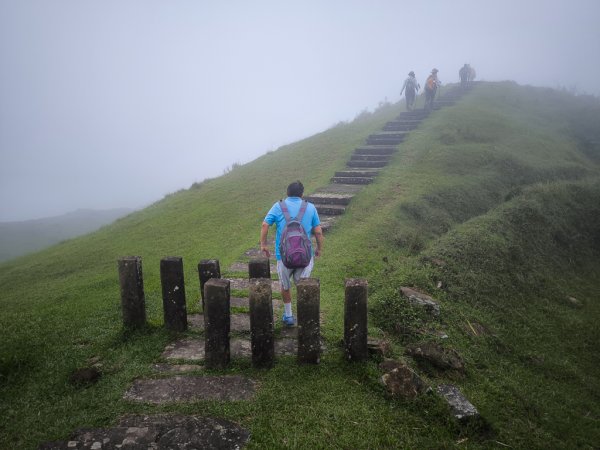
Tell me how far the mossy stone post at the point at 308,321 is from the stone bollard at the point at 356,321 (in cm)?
41

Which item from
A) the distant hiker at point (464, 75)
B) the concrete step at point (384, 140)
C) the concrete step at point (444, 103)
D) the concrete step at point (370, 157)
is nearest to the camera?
the concrete step at point (370, 157)

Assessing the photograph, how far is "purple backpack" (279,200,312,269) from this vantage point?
228 inches

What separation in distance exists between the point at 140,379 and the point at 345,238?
6668 mm

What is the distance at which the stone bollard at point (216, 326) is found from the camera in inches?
201

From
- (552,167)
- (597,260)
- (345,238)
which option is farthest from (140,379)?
(552,167)

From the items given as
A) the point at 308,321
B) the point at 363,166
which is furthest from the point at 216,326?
the point at 363,166

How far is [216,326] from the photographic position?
5.12 m

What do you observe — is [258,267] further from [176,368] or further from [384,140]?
[384,140]

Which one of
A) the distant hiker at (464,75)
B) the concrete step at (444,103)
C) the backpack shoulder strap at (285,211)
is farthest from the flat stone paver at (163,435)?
the distant hiker at (464,75)

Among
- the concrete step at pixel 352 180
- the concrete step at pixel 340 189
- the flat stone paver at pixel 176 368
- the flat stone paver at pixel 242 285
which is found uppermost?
the concrete step at pixel 352 180

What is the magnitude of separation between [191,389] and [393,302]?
371cm

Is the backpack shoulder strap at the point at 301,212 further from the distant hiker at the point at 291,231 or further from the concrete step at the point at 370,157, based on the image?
the concrete step at the point at 370,157

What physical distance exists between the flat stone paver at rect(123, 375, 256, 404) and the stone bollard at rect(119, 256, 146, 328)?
1.49m

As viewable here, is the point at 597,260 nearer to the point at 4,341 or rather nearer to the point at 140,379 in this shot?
the point at 140,379
